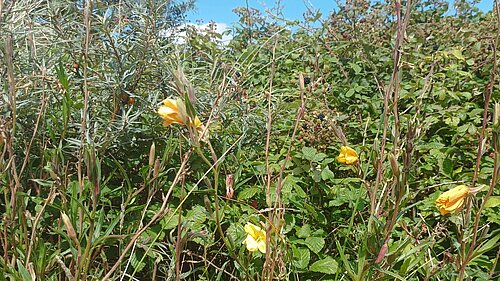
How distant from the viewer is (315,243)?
146 centimetres

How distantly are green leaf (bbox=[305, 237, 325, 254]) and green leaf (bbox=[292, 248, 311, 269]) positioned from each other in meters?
0.02

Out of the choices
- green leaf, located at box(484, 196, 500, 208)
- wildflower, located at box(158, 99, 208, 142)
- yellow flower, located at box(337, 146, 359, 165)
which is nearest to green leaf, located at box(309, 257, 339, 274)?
yellow flower, located at box(337, 146, 359, 165)

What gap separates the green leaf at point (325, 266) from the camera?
1.38 m

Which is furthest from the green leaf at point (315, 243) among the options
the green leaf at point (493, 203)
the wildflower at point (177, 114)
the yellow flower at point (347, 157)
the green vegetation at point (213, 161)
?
the wildflower at point (177, 114)

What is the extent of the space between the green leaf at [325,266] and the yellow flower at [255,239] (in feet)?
1.10

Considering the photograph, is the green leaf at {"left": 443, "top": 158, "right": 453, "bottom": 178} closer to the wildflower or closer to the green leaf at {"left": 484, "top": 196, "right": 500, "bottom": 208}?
the green leaf at {"left": 484, "top": 196, "right": 500, "bottom": 208}

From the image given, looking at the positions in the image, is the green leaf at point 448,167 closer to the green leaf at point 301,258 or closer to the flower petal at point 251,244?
the green leaf at point 301,258

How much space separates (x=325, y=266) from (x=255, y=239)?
36 centimetres

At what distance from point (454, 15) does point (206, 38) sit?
5.18 ft

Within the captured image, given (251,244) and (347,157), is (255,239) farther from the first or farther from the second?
(347,157)

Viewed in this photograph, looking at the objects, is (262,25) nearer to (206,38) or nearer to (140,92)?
(206,38)

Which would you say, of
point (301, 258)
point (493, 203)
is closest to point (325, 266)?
point (301, 258)

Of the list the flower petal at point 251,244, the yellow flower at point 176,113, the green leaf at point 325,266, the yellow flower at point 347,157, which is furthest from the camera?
the green leaf at point 325,266

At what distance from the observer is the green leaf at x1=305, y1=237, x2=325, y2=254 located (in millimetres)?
1437
